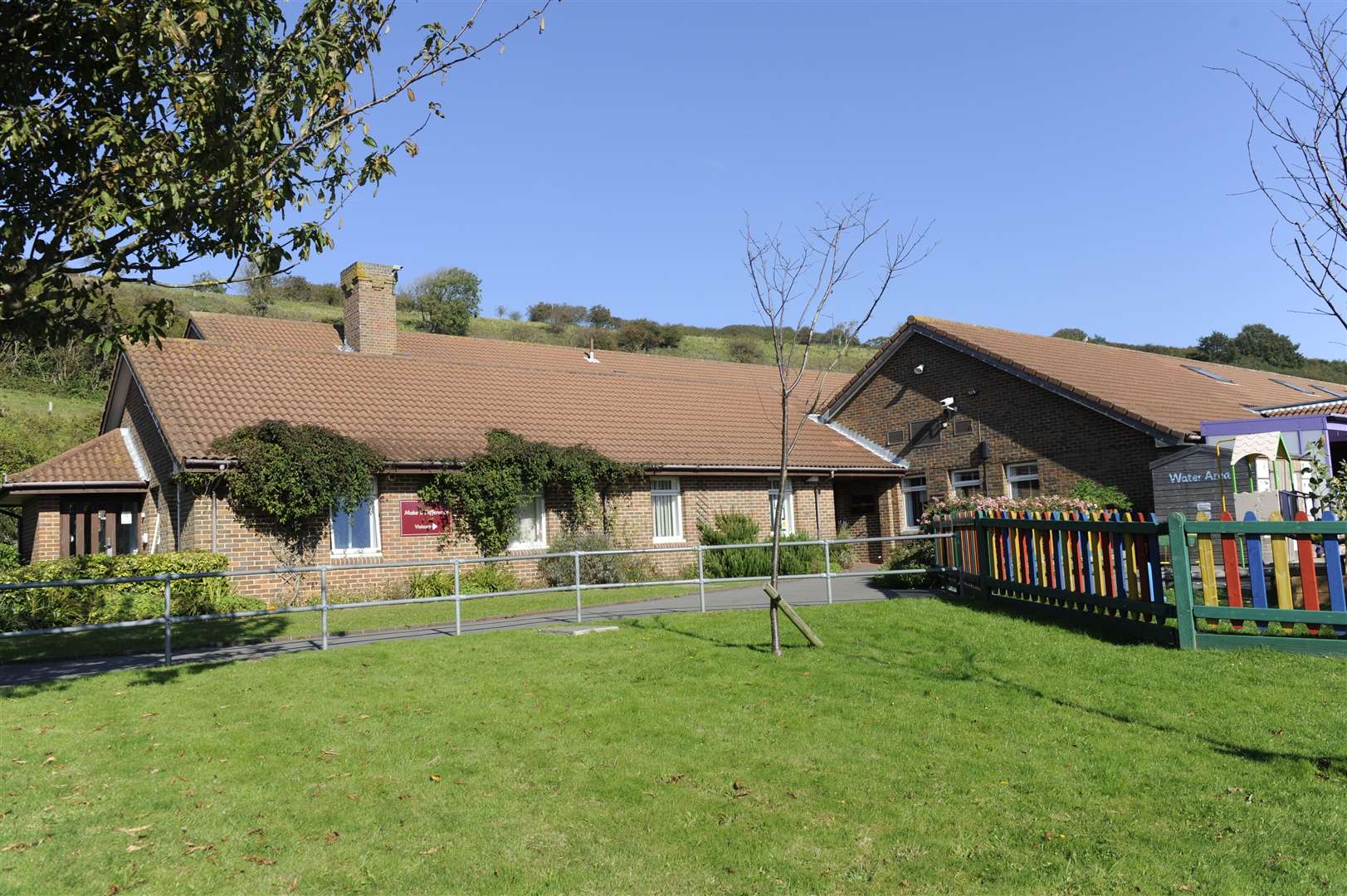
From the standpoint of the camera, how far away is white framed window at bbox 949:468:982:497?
23750 mm

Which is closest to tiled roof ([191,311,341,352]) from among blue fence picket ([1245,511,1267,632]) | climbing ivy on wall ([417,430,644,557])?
climbing ivy on wall ([417,430,644,557])

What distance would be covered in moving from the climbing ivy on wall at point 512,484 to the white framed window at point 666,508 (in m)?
1.17

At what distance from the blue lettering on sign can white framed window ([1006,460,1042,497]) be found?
12.5 ft

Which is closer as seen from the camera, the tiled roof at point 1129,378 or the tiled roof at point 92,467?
the tiled roof at point 92,467

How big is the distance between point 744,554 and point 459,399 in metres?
8.37

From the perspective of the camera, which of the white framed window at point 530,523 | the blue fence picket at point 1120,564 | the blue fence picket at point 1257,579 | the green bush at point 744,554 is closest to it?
the blue fence picket at point 1257,579

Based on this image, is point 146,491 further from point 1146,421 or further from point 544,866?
point 1146,421

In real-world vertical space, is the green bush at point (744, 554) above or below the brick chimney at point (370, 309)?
below

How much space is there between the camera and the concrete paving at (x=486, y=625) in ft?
35.3

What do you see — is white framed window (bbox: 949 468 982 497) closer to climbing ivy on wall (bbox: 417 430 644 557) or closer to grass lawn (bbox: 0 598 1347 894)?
climbing ivy on wall (bbox: 417 430 644 557)

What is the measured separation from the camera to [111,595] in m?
15.4

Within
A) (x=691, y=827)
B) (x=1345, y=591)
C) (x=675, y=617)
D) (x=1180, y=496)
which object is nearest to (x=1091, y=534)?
(x=1345, y=591)

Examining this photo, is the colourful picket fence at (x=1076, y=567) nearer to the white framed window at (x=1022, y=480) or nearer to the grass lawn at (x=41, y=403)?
the white framed window at (x=1022, y=480)

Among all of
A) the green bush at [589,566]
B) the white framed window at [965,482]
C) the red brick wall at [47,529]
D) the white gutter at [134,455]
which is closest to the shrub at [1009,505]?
the white framed window at [965,482]
